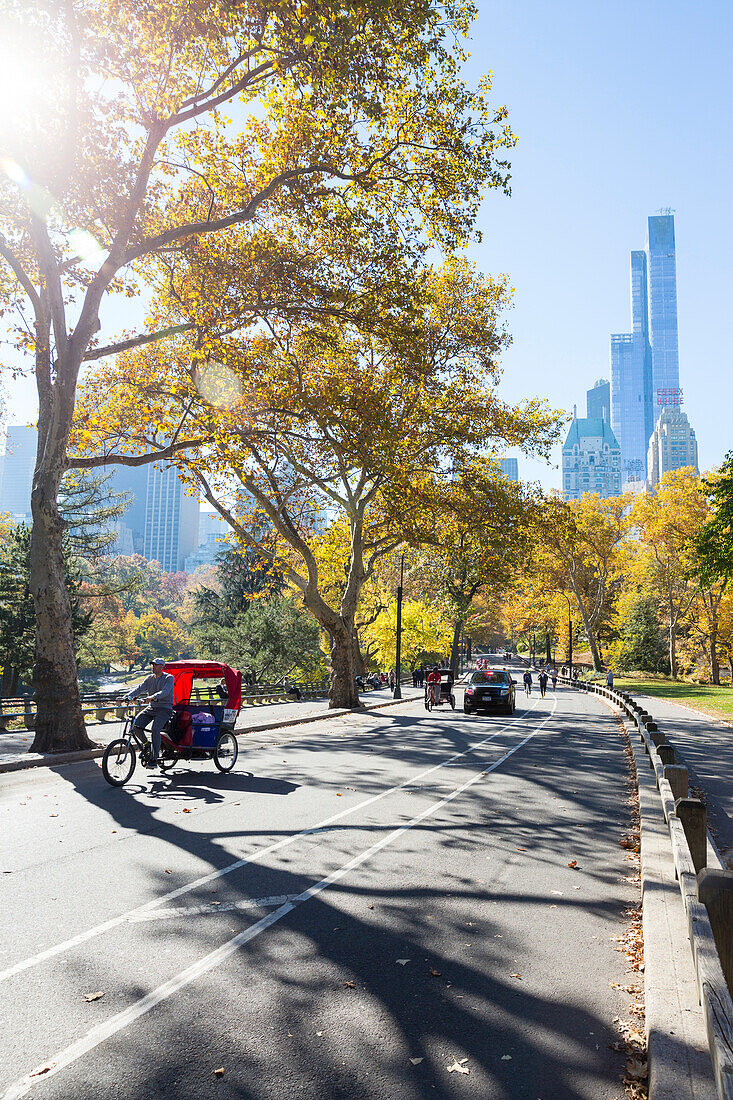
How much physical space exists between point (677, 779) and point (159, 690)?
7.28m

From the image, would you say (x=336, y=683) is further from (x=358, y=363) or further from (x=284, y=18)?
(x=284, y=18)

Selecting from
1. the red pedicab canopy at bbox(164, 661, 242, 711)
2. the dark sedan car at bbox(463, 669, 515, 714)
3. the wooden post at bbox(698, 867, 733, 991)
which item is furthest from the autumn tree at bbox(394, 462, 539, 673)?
the wooden post at bbox(698, 867, 733, 991)

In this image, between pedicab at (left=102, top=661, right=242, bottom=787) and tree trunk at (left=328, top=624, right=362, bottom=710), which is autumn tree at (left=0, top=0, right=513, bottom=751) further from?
tree trunk at (left=328, top=624, right=362, bottom=710)

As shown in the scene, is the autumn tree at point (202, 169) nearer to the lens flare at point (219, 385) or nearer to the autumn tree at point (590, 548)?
the lens flare at point (219, 385)

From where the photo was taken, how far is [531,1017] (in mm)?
4199

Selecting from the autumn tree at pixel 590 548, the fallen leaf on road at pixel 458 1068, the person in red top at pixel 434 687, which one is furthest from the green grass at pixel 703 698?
the fallen leaf on road at pixel 458 1068

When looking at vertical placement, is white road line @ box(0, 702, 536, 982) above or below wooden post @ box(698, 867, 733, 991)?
below

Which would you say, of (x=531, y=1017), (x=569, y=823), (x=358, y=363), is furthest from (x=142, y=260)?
(x=531, y=1017)

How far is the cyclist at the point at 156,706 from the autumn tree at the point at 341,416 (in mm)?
7715

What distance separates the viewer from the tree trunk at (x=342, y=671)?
30031mm

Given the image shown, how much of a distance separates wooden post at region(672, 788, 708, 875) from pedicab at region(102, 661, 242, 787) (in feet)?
25.3

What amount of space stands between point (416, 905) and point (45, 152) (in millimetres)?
14572

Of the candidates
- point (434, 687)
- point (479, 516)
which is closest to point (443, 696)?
point (434, 687)

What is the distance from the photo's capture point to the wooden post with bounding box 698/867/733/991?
4.25m
